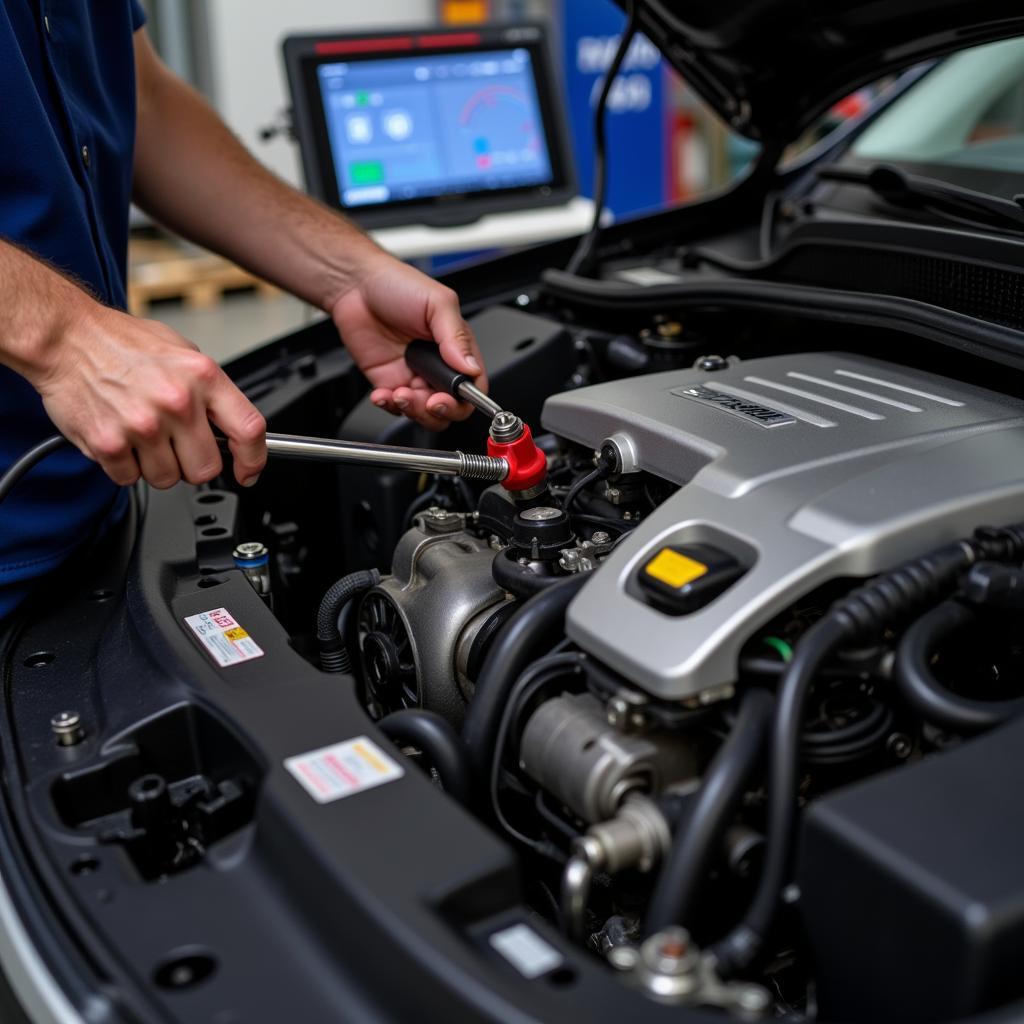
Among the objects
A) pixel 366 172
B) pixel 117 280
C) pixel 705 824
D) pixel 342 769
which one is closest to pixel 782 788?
pixel 705 824

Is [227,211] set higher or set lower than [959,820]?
higher

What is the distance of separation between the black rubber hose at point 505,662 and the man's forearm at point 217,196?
2.34ft

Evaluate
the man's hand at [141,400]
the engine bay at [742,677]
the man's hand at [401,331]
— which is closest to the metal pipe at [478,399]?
the man's hand at [401,331]

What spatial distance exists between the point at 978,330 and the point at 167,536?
0.78m

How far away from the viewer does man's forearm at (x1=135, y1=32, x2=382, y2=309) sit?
1538 millimetres

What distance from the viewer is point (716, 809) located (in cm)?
76

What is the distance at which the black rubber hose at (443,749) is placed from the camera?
89cm

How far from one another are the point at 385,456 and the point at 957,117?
1033 millimetres

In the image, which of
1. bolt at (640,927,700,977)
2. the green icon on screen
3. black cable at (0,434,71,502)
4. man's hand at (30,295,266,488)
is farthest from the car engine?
the green icon on screen

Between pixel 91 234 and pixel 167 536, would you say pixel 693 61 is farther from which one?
pixel 167 536

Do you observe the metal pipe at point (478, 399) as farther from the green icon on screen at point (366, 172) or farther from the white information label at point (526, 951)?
the green icon on screen at point (366, 172)

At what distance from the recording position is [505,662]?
0.93 m

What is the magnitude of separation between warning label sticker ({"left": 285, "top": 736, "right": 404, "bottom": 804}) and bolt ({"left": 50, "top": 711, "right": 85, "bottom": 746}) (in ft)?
0.66

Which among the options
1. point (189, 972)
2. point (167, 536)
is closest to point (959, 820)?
point (189, 972)
